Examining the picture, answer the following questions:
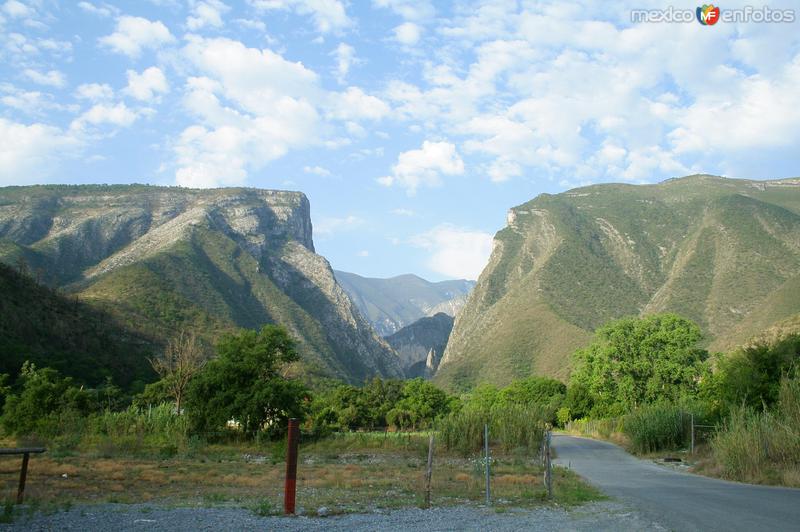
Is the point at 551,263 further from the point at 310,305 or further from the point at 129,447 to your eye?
the point at 129,447

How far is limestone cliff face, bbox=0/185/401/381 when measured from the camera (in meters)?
91.0

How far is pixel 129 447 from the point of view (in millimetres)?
25797

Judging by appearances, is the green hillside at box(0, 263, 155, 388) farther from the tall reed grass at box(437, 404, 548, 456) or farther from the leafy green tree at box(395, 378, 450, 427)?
the tall reed grass at box(437, 404, 548, 456)

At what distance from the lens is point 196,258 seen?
108 metres

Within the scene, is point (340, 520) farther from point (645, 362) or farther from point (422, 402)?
point (422, 402)

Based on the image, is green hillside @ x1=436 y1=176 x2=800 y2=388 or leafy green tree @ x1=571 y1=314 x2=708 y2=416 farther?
green hillside @ x1=436 y1=176 x2=800 y2=388

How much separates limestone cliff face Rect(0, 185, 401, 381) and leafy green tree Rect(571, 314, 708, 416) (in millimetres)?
54089

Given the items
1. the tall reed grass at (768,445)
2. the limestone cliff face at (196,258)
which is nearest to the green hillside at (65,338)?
the limestone cliff face at (196,258)

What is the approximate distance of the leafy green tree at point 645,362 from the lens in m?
47.1

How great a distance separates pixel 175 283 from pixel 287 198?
97317 millimetres

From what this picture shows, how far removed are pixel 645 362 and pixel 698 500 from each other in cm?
3914

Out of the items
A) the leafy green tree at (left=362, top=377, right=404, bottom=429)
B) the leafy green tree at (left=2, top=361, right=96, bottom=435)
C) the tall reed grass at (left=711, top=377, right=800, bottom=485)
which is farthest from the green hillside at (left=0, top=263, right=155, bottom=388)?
the tall reed grass at (left=711, top=377, right=800, bottom=485)

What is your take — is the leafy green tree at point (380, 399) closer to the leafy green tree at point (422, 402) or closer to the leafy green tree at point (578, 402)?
the leafy green tree at point (422, 402)

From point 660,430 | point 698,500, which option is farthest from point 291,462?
point 660,430
